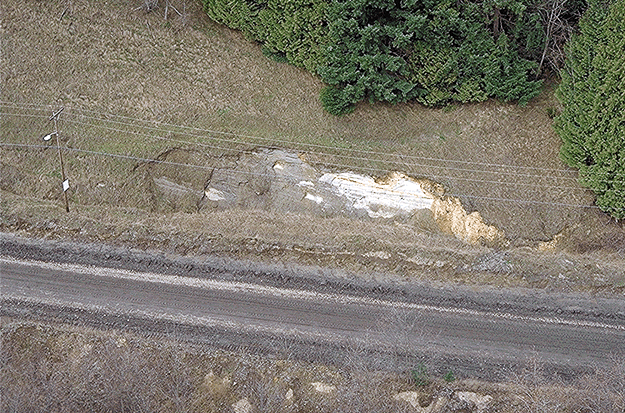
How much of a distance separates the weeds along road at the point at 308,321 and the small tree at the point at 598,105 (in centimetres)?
624

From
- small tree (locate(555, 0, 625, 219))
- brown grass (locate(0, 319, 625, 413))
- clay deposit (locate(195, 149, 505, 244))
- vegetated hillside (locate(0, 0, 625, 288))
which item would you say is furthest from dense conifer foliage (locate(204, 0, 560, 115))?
brown grass (locate(0, 319, 625, 413))

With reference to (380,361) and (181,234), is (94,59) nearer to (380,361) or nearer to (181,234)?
(181,234)

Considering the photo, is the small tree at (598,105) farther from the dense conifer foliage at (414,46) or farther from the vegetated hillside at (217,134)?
the dense conifer foliage at (414,46)

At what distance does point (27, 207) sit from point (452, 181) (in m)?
17.3

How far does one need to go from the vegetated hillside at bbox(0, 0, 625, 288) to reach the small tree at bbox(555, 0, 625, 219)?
112cm

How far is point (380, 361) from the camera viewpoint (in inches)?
644

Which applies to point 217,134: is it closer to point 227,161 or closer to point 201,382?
point 227,161

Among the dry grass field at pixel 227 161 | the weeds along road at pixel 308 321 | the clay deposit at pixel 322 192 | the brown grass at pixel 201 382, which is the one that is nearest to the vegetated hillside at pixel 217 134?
the dry grass field at pixel 227 161

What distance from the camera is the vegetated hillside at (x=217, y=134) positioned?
22047 mm

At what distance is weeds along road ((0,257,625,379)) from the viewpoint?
16.8 meters

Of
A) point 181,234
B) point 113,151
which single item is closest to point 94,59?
point 113,151

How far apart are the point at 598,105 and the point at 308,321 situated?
1431cm

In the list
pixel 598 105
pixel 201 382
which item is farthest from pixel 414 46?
pixel 201 382

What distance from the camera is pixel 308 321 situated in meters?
17.6
